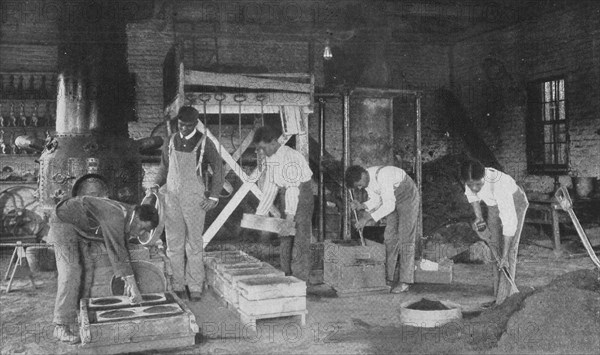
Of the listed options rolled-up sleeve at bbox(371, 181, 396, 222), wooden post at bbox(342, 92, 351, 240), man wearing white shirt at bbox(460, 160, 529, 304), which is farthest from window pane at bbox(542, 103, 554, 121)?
rolled-up sleeve at bbox(371, 181, 396, 222)

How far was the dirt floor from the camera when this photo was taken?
4730 millimetres

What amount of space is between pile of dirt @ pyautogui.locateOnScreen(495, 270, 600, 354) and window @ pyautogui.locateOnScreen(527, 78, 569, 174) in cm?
871

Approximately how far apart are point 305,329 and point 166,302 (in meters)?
1.39

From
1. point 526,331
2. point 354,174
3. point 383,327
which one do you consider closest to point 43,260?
point 354,174

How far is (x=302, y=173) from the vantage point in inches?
284

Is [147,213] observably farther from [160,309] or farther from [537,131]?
[537,131]

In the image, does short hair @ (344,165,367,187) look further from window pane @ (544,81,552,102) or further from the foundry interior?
window pane @ (544,81,552,102)

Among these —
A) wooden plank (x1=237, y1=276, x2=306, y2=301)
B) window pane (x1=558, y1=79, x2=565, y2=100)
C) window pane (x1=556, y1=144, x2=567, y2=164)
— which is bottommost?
Result: wooden plank (x1=237, y1=276, x2=306, y2=301)

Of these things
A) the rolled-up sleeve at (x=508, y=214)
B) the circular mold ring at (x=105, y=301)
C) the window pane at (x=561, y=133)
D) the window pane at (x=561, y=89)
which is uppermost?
the window pane at (x=561, y=89)

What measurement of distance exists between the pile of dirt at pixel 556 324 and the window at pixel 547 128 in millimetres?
8706

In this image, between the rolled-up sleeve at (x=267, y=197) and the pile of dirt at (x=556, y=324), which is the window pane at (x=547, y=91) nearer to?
the rolled-up sleeve at (x=267, y=197)

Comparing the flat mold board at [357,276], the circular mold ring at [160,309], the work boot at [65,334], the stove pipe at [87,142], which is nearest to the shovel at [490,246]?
the flat mold board at [357,276]

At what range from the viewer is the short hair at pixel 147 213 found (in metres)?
5.33

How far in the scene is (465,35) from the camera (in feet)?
50.2
